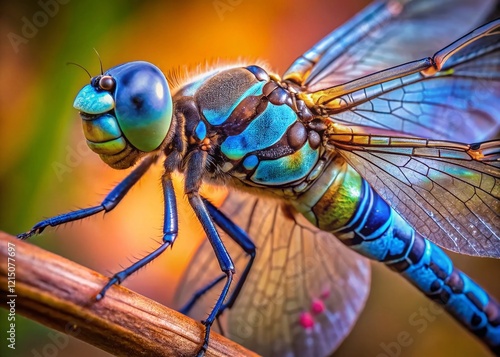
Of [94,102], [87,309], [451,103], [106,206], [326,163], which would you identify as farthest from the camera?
[451,103]

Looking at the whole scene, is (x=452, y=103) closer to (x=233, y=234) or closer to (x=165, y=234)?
(x=233, y=234)

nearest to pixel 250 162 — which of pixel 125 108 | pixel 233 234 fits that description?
pixel 233 234

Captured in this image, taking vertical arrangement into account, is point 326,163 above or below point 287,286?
above

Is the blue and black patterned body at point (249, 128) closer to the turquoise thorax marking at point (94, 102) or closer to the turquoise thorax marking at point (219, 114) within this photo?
the turquoise thorax marking at point (219, 114)

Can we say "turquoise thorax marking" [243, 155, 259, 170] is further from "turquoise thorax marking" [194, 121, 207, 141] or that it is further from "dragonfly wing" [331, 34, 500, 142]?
"dragonfly wing" [331, 34, 500, 142]

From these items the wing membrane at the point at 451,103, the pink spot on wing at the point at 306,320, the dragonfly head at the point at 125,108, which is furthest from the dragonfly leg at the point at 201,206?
the pink spot on wing at the point at 306,320

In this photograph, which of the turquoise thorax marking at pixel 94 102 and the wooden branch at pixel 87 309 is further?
the turquoise thorax marking at pixel 94 102

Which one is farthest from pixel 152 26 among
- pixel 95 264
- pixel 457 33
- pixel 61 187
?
pixel 457 33
